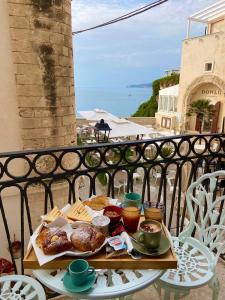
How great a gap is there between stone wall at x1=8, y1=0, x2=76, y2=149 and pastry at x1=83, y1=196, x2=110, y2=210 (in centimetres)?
300

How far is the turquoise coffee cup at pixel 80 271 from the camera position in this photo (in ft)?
3.04

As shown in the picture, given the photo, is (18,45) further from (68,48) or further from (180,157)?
(180,157)

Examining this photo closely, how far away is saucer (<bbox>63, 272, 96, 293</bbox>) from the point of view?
3.04 ft

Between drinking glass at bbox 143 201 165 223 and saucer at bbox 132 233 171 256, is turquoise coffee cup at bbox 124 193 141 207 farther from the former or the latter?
saucer at bbox 132 233 171 256

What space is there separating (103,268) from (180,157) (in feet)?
3.80

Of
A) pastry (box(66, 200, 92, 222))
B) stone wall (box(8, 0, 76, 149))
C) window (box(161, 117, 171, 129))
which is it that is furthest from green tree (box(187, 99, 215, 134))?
pastry (box(66, 200, 92, 222))

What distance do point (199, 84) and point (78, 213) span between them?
1905cm

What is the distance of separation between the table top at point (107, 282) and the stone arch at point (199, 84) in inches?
696

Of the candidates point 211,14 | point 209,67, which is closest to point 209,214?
point 209,67

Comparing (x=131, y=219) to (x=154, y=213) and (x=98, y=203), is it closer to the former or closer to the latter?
(x=154, y=213)

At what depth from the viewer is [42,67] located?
392 cm

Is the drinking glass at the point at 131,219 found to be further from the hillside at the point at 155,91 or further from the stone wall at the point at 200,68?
the hillside at the point at 155,91

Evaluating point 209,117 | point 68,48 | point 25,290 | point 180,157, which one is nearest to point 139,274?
point 25,290

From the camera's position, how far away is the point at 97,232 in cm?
108
